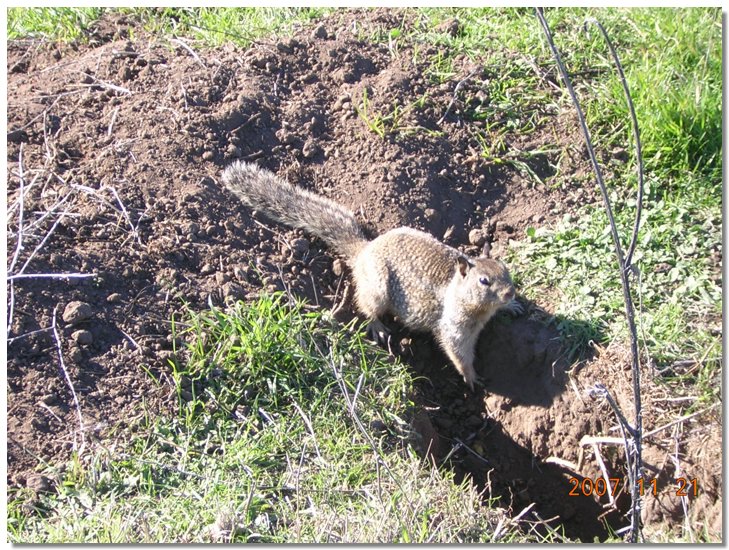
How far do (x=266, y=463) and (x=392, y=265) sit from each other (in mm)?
1486

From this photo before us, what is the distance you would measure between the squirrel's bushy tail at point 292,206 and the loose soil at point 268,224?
102mm

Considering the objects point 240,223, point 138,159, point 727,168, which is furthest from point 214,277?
point 727,168

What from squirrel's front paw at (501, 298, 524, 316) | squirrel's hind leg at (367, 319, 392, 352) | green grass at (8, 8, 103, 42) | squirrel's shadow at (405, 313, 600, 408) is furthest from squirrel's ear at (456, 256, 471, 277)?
green grass at (8, 8, 103, 42)

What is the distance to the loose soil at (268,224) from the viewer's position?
12.4 ft

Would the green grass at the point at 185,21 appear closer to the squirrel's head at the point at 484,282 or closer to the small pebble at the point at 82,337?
the squirrel's head at the point at 484,282

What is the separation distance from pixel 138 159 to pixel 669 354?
314cm

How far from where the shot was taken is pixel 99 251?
4172 millimetres

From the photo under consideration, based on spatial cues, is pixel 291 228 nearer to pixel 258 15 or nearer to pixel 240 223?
pixel 240 223
